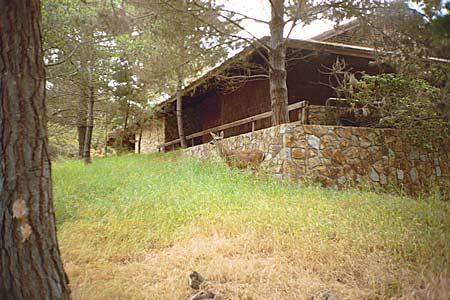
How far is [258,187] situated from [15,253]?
453cm

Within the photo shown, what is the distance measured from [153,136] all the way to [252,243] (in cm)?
1453

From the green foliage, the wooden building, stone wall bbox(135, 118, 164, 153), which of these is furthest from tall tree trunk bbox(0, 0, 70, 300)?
stone wall bbox(135, 118, 164, 153)

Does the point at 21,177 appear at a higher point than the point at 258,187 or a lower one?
higher

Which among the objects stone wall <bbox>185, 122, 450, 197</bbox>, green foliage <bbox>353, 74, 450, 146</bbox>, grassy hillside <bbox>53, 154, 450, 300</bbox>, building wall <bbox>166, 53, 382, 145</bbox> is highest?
building wall <bbox>166, 53, 382, 145</bbox>

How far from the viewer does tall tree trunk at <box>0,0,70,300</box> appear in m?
2.21

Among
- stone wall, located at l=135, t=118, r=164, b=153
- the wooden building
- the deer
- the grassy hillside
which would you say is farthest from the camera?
stone wall, located at l=135, t=118, r=164, b=153

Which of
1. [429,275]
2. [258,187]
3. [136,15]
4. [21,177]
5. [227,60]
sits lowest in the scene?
[429,275]

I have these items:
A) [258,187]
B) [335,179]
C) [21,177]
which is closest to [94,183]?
[258,187]

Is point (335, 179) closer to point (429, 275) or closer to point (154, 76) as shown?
point (429, 275)

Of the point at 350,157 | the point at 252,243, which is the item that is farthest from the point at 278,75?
the point at 252,243

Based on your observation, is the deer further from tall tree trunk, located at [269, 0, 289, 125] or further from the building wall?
the building wall

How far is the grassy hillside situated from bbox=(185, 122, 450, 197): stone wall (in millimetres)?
1115

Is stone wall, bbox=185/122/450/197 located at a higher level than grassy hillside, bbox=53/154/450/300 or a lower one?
higher

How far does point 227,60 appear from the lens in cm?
877
